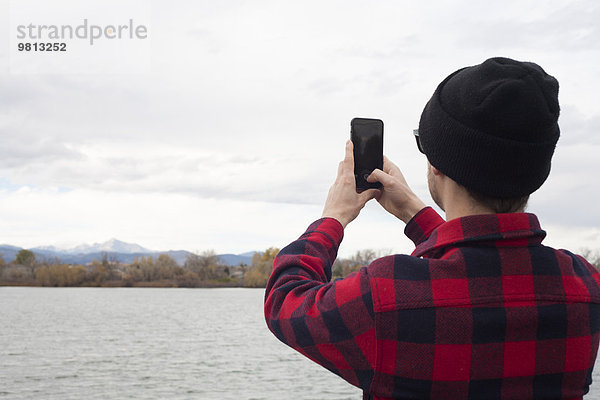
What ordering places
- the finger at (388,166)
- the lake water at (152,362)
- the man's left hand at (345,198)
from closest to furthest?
the man's left hand at (345,198) < the finger at (388,166) < the lake water at (152,362)

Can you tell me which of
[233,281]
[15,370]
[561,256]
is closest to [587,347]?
[561,256]

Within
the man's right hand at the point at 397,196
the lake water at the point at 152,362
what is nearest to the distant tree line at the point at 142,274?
the lake water at the point at 152,362

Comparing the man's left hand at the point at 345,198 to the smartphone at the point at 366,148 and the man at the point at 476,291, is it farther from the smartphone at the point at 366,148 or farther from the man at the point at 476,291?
the man at the point at 476,291

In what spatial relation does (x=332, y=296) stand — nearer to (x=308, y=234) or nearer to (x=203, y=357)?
(x=308, y=234)

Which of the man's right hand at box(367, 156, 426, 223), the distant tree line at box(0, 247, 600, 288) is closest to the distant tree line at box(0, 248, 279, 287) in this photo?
the distant tree line at box(0, 247, 600, 288)

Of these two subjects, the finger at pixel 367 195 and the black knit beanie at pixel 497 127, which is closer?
the black knit beanie at pixel 497 127

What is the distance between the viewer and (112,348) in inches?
1681

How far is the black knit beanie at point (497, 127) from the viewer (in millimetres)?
1562

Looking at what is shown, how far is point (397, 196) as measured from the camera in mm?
2145

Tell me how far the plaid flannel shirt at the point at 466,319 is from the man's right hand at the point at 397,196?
0.47 m

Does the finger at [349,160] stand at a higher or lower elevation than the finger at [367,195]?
higher

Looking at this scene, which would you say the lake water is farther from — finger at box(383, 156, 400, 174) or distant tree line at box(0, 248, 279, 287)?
distant tree line at box(0, 248, 279, 287)

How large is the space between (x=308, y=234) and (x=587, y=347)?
847mm

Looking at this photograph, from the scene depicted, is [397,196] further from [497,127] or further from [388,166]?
[497,127]
